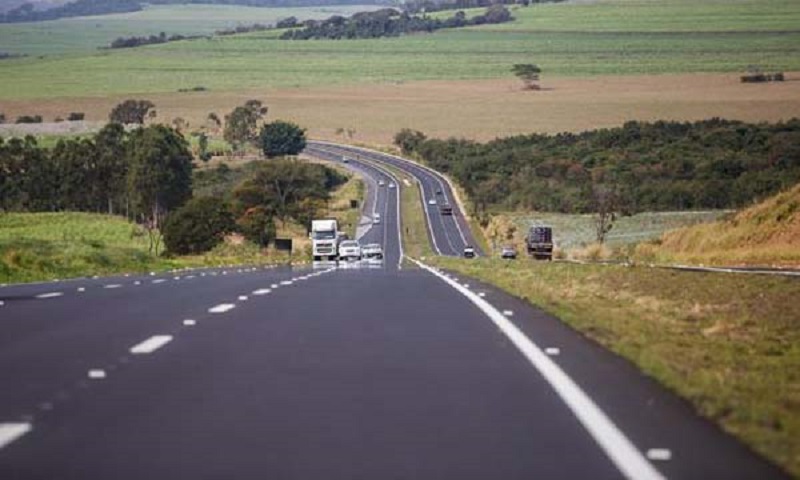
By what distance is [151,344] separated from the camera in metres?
16.8

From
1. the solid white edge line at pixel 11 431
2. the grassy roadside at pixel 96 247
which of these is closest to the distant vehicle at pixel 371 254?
the grassy roadside at pixel 96 247

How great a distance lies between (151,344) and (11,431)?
612 centimetres

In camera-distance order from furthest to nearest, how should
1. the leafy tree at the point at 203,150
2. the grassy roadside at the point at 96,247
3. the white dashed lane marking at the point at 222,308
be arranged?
1. the leafy tree at the point at 203,150
2. the grassy roadside at the point at 96,247
3. the white dashed lane marking at the point at 222,308

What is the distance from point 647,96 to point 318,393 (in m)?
180

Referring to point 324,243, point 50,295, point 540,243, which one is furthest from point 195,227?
point 50,295

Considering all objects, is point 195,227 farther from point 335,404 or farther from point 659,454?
point 659,454

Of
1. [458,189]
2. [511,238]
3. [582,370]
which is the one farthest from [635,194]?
[582,370]

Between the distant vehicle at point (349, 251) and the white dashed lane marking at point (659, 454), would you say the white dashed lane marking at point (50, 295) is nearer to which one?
the white dashed lane marking at point (659, 454)

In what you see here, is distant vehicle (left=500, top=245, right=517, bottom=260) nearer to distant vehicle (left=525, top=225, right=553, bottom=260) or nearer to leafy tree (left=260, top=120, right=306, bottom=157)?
distant vehicle (left=525, top=225, right=553, bottom=260)

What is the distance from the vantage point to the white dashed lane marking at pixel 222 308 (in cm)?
2259

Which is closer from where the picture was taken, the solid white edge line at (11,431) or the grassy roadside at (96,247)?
the solid white edge line at (11,431)

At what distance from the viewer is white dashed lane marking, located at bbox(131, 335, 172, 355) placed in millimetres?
16062

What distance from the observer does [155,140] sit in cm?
12406

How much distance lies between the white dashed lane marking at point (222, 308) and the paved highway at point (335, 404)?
1391 mm
